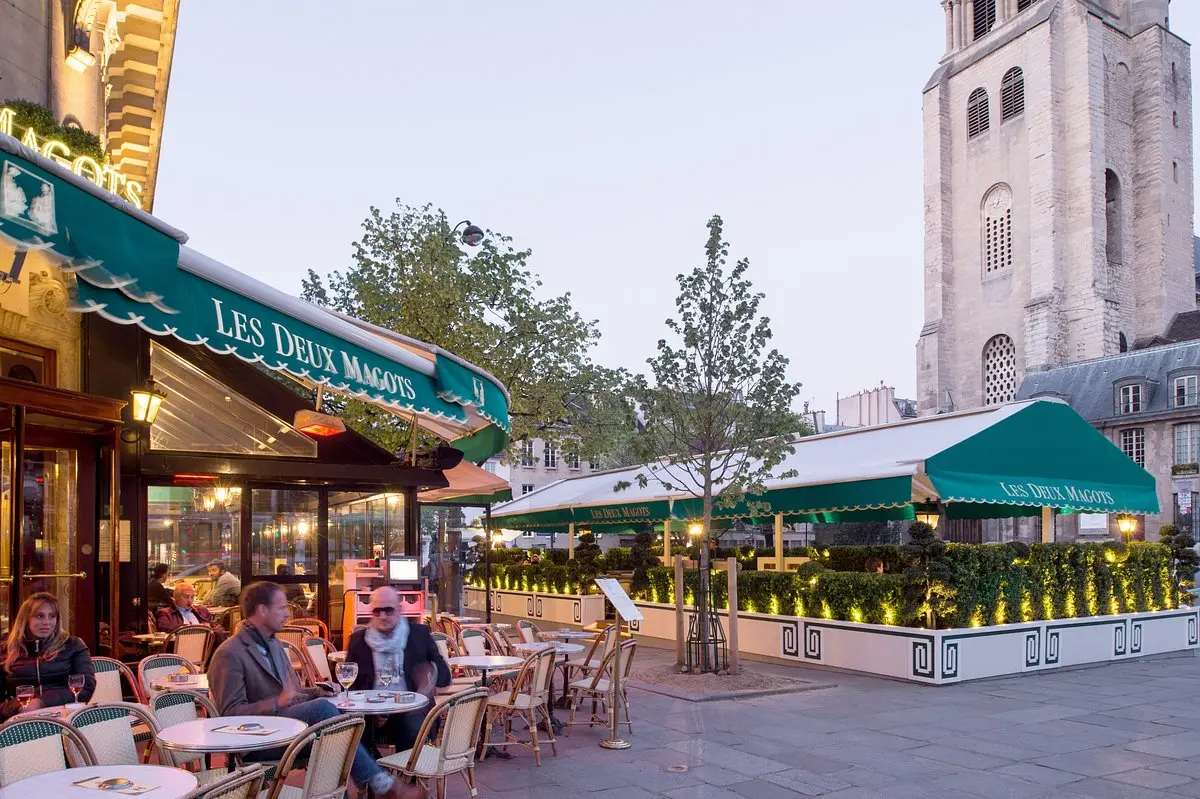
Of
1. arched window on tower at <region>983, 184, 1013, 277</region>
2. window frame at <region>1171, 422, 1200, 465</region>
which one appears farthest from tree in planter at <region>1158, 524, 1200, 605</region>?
arched window on tower at <region>983, 184, 1013, 277</region>

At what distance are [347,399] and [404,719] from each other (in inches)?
413

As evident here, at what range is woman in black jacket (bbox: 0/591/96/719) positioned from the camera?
555 centimetres

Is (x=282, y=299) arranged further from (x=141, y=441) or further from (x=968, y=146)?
(x=968, y=146)

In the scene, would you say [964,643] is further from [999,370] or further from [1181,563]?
[999,370]

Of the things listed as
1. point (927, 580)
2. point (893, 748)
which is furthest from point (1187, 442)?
point (893, 748)

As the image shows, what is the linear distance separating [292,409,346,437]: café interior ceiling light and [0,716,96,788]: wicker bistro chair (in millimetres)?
5430

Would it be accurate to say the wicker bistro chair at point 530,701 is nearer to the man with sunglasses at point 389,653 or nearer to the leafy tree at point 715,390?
the man with sunglasses at point 389,653

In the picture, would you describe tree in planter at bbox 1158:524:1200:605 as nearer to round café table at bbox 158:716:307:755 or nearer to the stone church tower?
round café table at bbox 158:716:307:755

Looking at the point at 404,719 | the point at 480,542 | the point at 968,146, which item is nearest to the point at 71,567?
the point at 404,719

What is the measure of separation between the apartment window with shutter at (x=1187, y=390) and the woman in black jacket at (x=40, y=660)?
135 ft

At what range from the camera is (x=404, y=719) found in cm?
591

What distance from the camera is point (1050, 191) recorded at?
45.0 meters

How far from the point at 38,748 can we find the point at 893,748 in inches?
255

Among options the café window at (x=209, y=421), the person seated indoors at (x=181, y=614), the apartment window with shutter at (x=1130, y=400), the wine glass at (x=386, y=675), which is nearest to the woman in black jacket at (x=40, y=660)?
the wine glass at (x=386, y=675)
